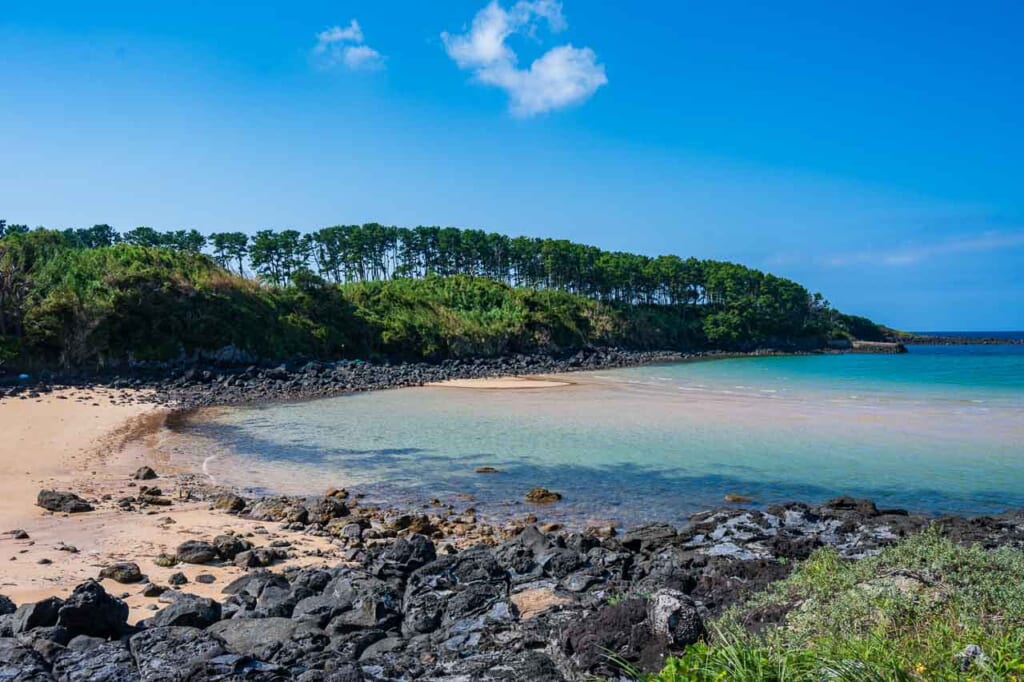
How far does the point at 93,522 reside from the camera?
→ 1154cm

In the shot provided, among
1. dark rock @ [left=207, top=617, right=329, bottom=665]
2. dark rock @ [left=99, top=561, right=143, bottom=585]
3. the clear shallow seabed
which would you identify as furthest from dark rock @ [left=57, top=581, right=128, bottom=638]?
the clear shallow seabed

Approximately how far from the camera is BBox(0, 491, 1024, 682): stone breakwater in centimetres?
570

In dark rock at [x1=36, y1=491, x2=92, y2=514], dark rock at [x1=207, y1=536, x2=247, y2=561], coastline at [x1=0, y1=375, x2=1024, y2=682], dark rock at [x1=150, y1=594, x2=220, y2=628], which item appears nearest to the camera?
coastline at [x1=0, y1=375, x2=1024, y2=682]

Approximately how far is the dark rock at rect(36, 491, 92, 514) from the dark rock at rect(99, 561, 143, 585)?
175 inches

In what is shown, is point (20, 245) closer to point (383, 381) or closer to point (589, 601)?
point (383, 381)

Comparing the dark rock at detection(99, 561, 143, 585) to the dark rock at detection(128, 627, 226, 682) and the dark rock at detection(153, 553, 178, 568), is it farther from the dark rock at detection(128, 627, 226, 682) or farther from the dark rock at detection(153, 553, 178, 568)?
the dark rock at detection(128, 627, 226, 682)

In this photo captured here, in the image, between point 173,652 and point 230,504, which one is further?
point 230,504

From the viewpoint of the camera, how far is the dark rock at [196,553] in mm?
9633

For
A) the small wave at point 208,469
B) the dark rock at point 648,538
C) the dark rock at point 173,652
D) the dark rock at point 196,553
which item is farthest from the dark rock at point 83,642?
the small wave at point 208,469

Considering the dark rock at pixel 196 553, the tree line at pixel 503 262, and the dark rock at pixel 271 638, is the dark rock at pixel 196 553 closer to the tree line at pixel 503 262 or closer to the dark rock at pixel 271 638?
the dark rock at pixel 271 638

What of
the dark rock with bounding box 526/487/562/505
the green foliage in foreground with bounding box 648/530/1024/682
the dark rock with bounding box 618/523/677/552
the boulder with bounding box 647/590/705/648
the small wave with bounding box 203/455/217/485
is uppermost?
the green foliage in foreground with bounding box 648/530/1024/682

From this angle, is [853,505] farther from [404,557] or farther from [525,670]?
[525,670]

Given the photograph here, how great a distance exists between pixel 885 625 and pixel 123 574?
359 inches

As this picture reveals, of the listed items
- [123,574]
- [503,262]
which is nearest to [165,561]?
[123,574]
